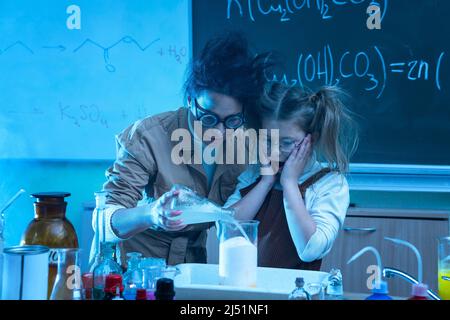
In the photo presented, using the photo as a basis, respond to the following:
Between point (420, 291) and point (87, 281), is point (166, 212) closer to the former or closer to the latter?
point (87, 281)

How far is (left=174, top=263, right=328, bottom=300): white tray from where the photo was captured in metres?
1.00

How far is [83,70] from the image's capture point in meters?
2.48

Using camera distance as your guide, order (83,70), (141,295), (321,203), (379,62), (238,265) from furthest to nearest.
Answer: (83,70) → (379,62) → (321,203) → (238,265) → (141,295)

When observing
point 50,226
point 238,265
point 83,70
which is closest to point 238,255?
point 238,265

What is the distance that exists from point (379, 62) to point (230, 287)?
1.43 metres

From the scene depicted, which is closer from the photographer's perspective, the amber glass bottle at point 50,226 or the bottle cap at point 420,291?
the bottle cap at point 420,291

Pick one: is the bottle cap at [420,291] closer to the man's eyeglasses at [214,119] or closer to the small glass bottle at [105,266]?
the small glass bottle at [105,266]

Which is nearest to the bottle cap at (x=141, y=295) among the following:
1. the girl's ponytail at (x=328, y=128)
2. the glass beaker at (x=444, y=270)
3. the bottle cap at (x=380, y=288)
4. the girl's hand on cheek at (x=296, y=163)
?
the bottle cap at (x=380, y=288)

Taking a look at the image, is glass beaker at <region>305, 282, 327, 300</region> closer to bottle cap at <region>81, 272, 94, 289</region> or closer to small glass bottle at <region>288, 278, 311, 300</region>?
small glass bottle at <region>288, 278, 311, 300</region>

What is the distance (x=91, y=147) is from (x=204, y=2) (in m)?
0.77

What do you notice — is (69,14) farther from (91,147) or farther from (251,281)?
(251,281)

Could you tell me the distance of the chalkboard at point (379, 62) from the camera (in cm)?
218

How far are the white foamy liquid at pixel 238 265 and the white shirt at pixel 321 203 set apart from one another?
1.12 ft
